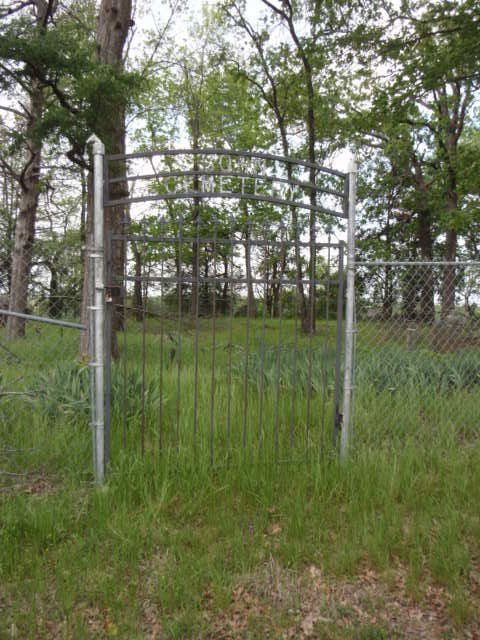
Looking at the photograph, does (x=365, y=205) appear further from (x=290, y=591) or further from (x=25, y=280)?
(x=290, y=591)

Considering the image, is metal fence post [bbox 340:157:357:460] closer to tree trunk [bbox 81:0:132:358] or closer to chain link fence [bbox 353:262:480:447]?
chain link fence [bbox 353:262:480:447]

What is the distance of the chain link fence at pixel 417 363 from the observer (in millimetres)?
3920

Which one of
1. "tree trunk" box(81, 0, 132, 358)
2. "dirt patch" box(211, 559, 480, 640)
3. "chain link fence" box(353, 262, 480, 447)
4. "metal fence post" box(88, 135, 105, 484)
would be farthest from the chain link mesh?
"chain link fence" box(353, 262, 480, 447)

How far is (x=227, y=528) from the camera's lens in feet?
8.69

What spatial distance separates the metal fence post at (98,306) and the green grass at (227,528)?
360 mm

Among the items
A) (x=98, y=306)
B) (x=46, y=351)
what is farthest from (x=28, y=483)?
(x=46, y=351)

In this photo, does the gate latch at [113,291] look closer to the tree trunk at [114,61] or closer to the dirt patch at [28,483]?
the dirt patch at [28,483]

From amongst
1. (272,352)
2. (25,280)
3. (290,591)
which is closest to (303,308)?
(272,352)

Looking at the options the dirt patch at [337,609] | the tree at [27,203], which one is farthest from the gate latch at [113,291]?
the tree at [27,203]

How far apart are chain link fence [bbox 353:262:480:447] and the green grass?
2.8 inches

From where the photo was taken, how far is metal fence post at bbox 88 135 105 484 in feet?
9.11

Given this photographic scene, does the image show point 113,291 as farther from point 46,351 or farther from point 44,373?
point 46,351

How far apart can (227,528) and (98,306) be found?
5.60 feet

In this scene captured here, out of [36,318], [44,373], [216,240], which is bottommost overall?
[44,373]
